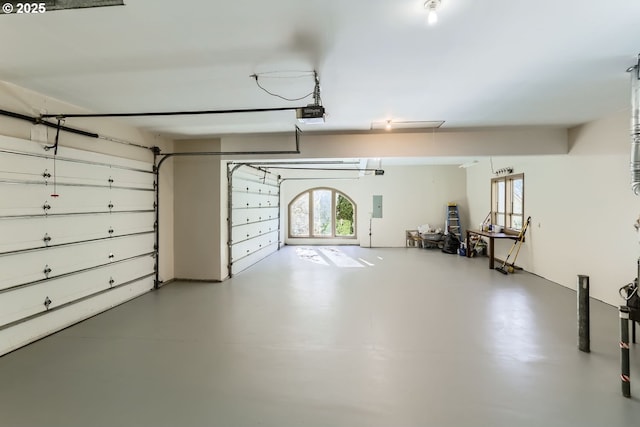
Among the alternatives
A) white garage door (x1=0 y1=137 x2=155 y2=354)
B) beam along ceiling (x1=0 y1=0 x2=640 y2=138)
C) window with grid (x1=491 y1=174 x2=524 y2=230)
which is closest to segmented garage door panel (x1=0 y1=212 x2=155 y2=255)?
white garage door (x1=0 y1=137 x2=155 y2=354)

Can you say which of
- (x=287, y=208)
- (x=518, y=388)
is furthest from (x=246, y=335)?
(x=287, y=208)

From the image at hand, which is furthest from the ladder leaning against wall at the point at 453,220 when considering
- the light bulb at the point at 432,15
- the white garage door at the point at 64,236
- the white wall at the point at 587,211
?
the light bulb at the point at 432,15

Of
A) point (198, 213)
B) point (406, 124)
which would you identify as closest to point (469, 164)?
point (406, 124)

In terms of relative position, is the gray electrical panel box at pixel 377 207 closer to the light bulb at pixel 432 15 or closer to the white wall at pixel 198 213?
the white wall at pixel 198 213

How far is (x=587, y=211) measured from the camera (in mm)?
4613

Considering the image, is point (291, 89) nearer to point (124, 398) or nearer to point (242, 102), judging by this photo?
point (242, 102)

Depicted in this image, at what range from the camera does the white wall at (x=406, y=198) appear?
962 cm

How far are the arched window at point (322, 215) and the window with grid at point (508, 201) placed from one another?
14.0 feet

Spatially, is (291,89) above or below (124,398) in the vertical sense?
above

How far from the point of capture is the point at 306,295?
4.76 meters

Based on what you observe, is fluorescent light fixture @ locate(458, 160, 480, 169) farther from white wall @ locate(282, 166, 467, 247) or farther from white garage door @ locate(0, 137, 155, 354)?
white garage door @ locate(0, 137, 155, 354)

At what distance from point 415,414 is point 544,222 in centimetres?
519

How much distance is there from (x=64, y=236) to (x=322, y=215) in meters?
7.68

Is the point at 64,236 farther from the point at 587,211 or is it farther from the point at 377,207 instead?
the point at 377,207
